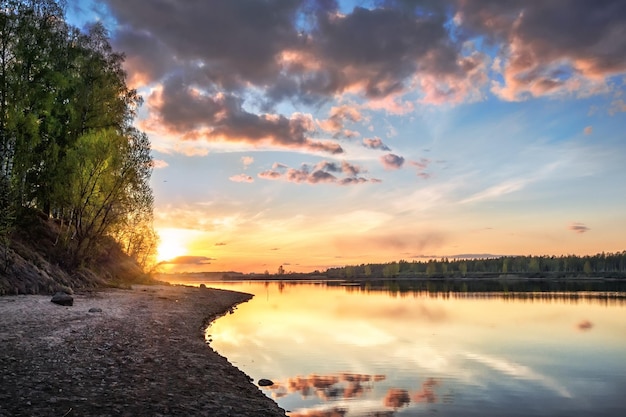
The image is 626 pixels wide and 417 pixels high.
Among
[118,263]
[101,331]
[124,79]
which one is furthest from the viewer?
[118,263]

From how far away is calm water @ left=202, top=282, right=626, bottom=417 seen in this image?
1853cm

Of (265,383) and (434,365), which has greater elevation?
(265,383)

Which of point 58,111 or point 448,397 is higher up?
point 58,111

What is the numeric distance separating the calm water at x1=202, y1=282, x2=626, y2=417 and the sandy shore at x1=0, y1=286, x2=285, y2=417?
2.91 meters

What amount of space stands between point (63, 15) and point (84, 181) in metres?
19.3

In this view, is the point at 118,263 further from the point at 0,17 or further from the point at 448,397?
the point at 448,397

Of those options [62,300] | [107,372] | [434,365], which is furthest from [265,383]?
[62,300]

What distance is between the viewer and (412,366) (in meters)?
26.6

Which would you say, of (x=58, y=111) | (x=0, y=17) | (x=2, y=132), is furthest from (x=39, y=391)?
(x=58, y=111)

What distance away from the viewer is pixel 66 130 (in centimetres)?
5041

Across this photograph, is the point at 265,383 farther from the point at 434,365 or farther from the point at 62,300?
the point at 62,300

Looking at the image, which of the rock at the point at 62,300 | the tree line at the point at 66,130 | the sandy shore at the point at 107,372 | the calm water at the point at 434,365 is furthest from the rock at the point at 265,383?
the tree line at the point at 66,130

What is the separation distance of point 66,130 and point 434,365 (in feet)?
152

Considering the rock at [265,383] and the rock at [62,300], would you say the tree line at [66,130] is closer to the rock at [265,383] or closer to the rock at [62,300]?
the rock at [62,300]
